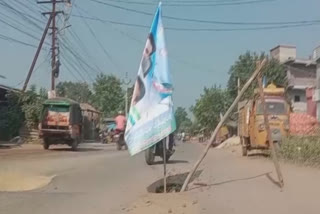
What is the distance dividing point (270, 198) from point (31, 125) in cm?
2810

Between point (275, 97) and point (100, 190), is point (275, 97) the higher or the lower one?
the higher one

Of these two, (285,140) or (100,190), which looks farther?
(285,140)

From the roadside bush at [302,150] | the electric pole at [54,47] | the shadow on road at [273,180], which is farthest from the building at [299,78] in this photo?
the shadow on road at [273,180]

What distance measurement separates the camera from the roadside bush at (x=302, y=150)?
1457 cm

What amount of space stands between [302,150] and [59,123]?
13.9 m

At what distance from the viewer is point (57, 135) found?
26359mm

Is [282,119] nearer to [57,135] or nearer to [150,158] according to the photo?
[150,158]

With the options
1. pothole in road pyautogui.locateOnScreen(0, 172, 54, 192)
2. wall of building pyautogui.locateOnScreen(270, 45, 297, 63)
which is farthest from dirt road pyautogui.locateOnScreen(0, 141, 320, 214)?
wall of building pyautogui.locateOnScreen(270, 45, 297, 63)

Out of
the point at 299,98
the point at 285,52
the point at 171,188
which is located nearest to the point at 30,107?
the point at 171,188

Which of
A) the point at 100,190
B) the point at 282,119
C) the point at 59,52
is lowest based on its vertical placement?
the point at 100,190

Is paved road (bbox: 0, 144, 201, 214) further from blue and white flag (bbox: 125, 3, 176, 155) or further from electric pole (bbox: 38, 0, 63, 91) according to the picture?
electric pole (bbox: 38, 0, 63, 91)

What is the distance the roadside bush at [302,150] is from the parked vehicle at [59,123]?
12101 millimetres

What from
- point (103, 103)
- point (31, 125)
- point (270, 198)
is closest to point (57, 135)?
point (31, 125)

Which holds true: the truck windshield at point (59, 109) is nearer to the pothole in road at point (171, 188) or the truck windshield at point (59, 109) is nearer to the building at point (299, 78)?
the pothole in road at point (171, 188)
